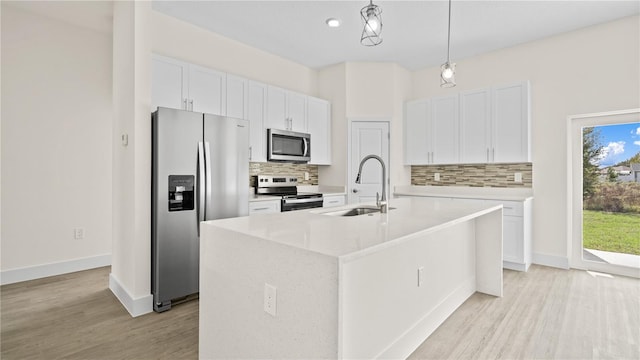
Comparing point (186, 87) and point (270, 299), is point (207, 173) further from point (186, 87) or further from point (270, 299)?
point (270, 299)

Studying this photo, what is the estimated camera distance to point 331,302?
1246 millimetres

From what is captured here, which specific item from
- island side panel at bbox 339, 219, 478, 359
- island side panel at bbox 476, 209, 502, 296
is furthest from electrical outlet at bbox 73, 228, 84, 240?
island side panel at bbox 476, 209, 502, 296

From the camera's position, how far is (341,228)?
1.66 meters

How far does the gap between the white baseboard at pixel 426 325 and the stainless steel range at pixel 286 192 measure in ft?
6.61

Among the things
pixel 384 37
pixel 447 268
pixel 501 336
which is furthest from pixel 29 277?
pixel 384 37

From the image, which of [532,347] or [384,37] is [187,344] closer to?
[532,347]

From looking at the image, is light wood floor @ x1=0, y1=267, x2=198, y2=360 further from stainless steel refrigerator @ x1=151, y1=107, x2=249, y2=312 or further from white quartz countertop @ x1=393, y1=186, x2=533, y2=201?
white quartz countertop @ x1=393, y1=186, x2=533, y2=201

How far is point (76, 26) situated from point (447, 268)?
4778 millimetres

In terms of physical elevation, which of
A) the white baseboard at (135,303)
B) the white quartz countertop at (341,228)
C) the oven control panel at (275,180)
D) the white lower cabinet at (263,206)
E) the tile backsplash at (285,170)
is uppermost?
the tile backsplash at (285,170)

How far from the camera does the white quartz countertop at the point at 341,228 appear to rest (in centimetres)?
132

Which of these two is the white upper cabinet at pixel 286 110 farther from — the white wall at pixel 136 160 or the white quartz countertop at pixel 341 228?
the white quartz countertop at pixel 341 228

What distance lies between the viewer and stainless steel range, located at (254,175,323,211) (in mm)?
3947

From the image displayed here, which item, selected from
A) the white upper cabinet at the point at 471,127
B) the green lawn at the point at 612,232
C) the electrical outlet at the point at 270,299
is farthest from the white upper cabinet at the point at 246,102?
the green lawn at the point at 612,232

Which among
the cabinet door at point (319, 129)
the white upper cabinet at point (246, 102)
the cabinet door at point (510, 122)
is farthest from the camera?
the cabinet door at point (319, 129)
